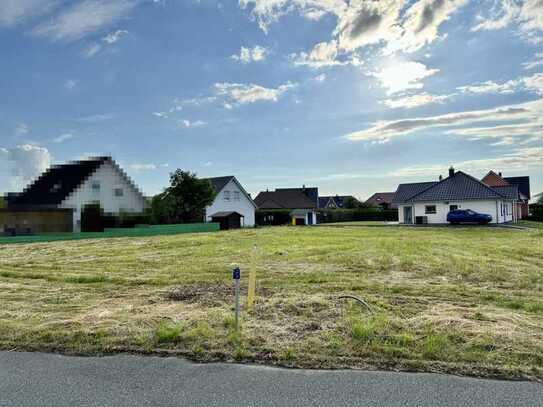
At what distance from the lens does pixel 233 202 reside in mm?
43312

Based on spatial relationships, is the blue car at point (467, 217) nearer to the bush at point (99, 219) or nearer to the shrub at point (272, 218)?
the shrub at point (272, 218)

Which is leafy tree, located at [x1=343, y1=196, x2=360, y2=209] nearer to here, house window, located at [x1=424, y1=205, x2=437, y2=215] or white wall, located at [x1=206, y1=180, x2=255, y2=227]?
white wall, located at [x1=206, y1=180, x2=255, y2=227]

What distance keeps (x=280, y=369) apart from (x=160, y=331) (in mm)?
1924

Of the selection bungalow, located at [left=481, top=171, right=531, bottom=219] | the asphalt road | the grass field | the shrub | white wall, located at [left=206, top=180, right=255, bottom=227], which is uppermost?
bungalow, located at [left=481, top=171, right=531, bottom=219]

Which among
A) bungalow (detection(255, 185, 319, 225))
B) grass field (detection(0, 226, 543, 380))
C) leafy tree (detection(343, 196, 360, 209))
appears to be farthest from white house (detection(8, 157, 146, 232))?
leafy tree (detection(343, 196, 360, 209))

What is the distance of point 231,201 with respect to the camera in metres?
43.1

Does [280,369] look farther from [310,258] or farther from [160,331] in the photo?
[310,258]

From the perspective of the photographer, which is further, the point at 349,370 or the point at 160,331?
the point at 160,331

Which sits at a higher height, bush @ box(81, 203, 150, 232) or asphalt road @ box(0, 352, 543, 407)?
bush @ box(81, 203, 150, 232)

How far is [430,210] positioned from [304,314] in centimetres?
3549

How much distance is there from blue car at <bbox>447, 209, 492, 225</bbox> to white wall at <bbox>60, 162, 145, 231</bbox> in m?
27.2

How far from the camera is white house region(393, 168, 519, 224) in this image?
115 feet

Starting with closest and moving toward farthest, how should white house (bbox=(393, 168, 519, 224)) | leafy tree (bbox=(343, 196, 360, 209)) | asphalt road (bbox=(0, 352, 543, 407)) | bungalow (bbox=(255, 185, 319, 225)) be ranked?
asphalt road (bbox=(0, 352, 543, 407)) → white house (bbox=(393, 168, 519, 224)) → bungalow (bbox=(255, 185, 319, 225)) → leafy tree (bbox=(343, 196, 360, 209))

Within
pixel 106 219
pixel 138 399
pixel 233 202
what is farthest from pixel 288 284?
pixel 233 202
